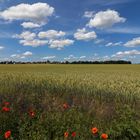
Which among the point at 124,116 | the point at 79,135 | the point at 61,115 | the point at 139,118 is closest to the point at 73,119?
the point at 61,115

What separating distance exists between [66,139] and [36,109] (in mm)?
1732

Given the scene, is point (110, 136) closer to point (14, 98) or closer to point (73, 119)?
point (73, 119)

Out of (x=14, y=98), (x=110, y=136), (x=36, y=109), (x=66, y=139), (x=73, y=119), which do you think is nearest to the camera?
(x=66, y=139)

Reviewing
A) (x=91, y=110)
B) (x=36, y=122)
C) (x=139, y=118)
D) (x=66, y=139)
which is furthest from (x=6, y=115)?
(x=139, y=118)

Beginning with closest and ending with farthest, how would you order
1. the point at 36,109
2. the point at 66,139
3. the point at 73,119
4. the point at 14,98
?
1. the point at 66,139
2. the point at 73,119
3. the point at 36,109
4. the point at 14,98

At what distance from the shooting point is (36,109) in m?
6.75

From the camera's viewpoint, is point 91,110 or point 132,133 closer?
point 132,133

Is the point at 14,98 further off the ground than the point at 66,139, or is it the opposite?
the point at 14,98

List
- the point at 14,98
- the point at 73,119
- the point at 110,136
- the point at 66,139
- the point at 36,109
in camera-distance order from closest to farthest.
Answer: the point at 66,139
the point at 110,136
the point at 73,119
the point at 36,109
the point at 14,98

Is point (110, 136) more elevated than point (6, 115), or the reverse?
point (6, 115)

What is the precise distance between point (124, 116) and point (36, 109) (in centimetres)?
201

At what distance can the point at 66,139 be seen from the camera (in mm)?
5207

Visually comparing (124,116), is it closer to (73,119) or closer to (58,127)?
(73,119)

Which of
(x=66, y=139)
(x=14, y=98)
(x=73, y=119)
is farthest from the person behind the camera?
(x=14, y=98)
